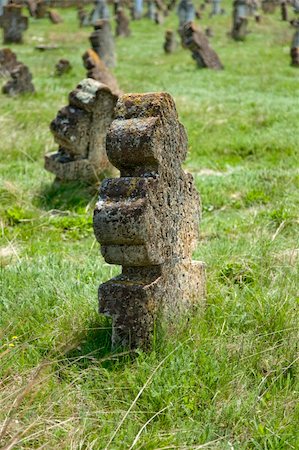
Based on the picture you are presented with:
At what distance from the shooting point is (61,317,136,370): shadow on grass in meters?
3.52

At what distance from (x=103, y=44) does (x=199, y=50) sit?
2180mm

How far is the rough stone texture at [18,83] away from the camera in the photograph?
40.8ft

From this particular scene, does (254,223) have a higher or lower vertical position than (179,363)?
lower

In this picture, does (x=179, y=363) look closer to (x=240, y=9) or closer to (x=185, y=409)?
(x=185, y=409)

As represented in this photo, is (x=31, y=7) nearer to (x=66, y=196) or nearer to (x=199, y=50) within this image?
(x=199, y=50)

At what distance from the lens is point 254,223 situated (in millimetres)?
6156

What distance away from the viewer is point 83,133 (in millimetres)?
7633

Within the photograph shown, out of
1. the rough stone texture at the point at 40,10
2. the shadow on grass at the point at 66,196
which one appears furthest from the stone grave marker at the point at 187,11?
the shadow on grass at the point at 66,196

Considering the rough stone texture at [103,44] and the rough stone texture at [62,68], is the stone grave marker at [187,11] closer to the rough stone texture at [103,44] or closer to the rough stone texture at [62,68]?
the rough stone texture at [103,44]

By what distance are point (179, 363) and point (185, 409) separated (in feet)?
0.92

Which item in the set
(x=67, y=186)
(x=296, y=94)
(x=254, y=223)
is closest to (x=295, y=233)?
(x=254, y=223)

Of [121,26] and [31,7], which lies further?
[31,7]

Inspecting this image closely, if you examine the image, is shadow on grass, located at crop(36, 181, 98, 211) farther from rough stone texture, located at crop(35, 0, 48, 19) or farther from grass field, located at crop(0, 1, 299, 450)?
rough stone texture, located at crop(35, 0, 48, 19)

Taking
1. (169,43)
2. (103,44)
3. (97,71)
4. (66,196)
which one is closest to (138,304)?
(66,196)
